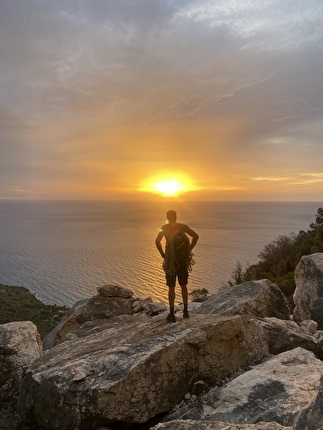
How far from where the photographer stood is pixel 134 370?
726 centimetres

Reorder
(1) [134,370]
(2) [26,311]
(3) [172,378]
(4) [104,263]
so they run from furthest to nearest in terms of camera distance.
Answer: (4) [104,263], (2) [26,311], (3) [172,378], (1) [134,370]

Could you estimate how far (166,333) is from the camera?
8.45 meters

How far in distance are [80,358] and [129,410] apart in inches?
67.0

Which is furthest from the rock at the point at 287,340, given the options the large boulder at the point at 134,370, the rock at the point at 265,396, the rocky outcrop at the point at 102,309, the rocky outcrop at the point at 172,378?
the rocky outcrop at the point at 102,309

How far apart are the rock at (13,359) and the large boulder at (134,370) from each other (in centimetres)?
123

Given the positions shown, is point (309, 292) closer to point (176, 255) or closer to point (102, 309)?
point (176, 255)

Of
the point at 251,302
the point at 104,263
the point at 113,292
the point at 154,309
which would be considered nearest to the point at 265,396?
the point at 251,302

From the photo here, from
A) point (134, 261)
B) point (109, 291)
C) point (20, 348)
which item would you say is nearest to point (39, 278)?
point (134, 261)

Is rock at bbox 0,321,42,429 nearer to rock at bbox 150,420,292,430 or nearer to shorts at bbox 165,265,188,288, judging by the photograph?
shorts at bbox 165,265,188,288

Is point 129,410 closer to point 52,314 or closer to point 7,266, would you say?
point 52,314

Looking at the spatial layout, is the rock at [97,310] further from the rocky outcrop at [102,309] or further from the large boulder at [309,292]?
the large boulder at [309,292]

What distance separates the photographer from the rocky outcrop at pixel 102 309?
646 inches

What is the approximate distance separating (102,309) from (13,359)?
309 inches

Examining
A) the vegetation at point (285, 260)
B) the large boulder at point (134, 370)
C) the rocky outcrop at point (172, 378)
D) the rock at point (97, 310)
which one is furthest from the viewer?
the vegetation at point (285, 260)
